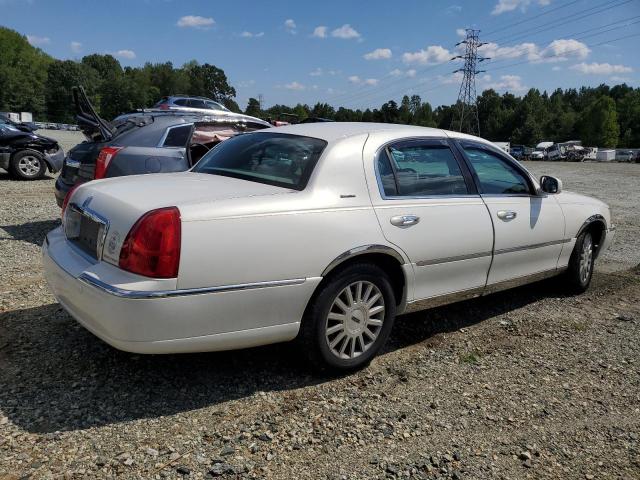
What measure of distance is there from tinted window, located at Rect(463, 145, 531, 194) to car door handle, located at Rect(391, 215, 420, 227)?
2.98ft

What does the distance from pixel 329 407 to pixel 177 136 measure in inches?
191

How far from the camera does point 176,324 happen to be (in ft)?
9.32

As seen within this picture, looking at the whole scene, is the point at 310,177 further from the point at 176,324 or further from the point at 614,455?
the point at 614,455

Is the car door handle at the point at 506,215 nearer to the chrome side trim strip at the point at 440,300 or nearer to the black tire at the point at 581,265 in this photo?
the chrome side trim strip at the point at 440,300

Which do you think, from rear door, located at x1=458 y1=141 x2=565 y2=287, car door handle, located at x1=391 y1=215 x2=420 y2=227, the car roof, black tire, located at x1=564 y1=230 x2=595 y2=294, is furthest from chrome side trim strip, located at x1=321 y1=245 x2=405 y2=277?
black tire, located at x1=564 y1=230 x2=595 y2=294

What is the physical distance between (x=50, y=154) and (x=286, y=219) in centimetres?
1233

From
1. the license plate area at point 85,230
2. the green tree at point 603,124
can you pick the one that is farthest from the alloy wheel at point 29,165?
the green tree at point 603,124

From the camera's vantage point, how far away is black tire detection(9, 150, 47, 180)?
42.7ft

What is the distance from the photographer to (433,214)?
12.6ft

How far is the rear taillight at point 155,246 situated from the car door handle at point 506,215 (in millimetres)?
2617

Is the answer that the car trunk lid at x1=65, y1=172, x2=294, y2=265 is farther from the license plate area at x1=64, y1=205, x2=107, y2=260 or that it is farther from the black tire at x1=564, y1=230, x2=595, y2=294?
the black tire at x1=564, y1=230, x2=595, y2=294

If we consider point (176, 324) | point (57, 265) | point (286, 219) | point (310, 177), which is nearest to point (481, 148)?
point (310, 177)

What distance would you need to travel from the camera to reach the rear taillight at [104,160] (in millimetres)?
6430

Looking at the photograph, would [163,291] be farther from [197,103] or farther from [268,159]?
[197,103]
